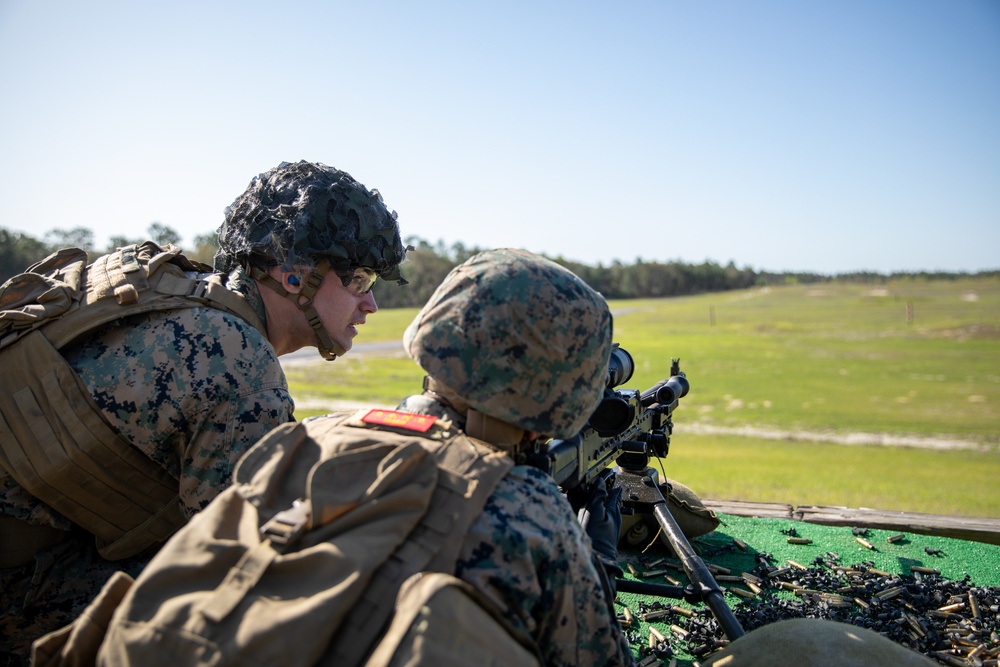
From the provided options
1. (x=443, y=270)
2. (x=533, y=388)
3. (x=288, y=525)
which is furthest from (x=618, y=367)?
(x=443, y=270)

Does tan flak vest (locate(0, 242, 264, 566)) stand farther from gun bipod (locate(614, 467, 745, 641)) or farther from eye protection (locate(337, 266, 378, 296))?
gun bipod (locate(614, 467, 745, 641))

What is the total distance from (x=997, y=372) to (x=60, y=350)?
116 ft

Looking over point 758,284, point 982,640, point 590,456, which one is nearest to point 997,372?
point 982,640

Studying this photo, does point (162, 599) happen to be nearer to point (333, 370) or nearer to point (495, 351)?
point (495, 351)

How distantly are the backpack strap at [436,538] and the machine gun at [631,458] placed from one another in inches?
23.1

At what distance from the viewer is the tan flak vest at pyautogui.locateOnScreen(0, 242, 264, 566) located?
2660 millimetres

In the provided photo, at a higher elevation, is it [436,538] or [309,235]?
[309,235]

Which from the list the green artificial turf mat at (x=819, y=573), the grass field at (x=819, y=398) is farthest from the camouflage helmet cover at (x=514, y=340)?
the grass field at (x=819, y=398)

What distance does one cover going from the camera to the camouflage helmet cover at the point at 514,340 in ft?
7.02

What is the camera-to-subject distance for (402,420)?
6.53ft

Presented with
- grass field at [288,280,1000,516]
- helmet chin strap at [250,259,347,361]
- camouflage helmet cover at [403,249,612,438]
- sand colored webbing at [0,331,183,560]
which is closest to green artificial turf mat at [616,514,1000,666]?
camouflage helmet cover at [403,249,612,438]

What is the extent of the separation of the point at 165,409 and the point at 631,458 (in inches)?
104

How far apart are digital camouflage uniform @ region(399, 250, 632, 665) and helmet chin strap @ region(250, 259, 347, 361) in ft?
4.11

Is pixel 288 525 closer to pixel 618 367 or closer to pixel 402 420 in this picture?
pixel 402 420
